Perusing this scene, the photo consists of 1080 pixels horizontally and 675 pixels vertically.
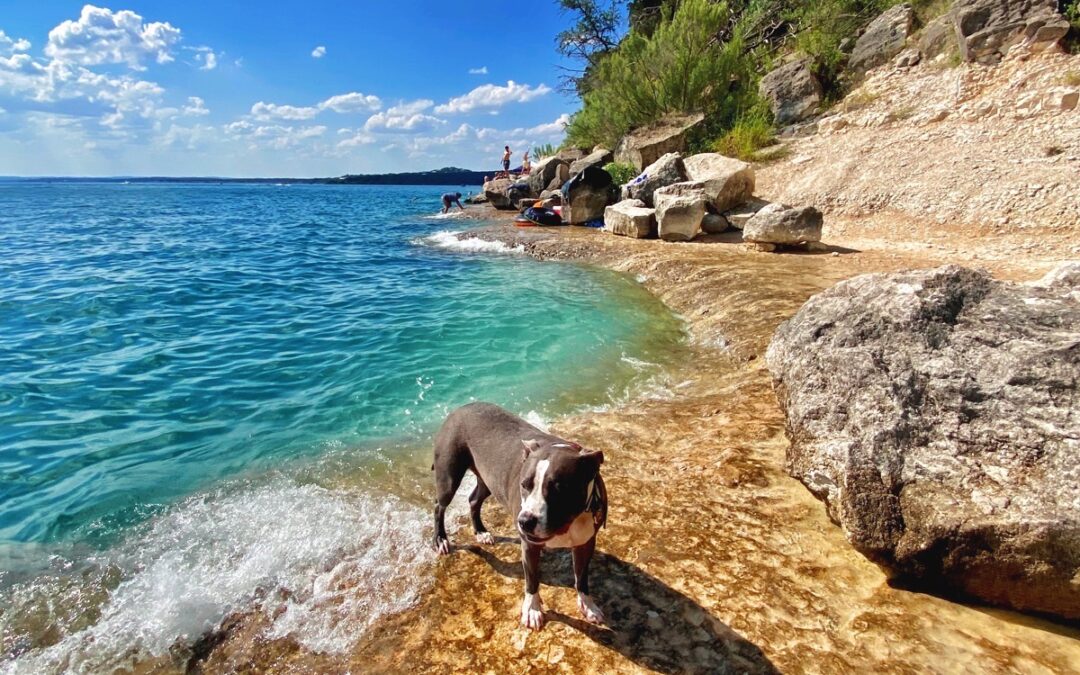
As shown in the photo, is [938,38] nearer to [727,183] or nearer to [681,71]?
[727,183]

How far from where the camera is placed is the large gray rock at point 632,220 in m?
16.7

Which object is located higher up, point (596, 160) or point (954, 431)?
point (596, 160)

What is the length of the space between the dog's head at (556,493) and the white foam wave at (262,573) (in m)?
1.48

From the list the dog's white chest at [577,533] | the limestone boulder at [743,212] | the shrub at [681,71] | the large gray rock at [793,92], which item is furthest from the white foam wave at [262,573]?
the shrub at [681,71]

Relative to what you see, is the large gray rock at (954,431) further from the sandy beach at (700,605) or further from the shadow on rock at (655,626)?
→ the shadow on rock at (655,626)

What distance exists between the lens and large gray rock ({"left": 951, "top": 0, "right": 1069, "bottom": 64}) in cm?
1326

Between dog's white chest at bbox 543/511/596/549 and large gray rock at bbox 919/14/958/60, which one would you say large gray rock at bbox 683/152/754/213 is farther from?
dog's white chest at bbox 543/511/596/549

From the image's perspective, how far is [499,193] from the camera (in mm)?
31984

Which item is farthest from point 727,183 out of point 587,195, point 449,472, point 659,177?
point 449,472

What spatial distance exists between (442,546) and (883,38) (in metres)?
24.8

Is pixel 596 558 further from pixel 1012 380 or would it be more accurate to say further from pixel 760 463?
pixel 1012 380

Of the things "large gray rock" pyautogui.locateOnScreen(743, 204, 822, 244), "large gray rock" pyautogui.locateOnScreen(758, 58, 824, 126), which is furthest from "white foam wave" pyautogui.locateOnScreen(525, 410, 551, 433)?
"large gray rock" pyautogui.locateOnScreen(758, 58, 824, 126)

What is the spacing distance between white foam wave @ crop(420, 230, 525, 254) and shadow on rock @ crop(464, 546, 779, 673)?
1499 cm

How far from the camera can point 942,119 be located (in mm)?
14508
